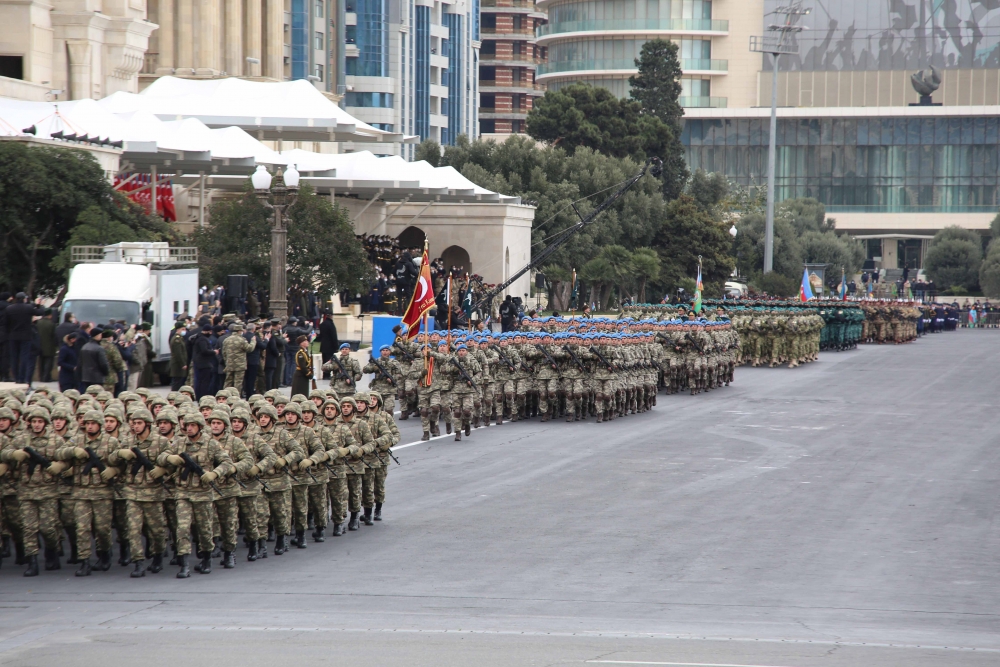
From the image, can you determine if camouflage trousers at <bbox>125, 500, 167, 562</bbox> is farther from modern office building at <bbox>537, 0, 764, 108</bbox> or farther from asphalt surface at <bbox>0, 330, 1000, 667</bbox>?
modern office building at <bbox>537, 0, 764, 108</bbox>

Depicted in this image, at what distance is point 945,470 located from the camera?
59.8 ft

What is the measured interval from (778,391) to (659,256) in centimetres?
3186

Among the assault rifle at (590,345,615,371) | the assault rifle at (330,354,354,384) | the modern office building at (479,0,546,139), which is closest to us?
the assault rifle at (330,354,354,384)

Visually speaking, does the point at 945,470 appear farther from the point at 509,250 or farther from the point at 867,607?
the point at 509,250

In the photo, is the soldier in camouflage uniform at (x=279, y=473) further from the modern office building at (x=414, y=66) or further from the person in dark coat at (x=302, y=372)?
the modern office building at (x=414, y=66)

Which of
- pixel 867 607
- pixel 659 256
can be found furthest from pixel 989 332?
pixel 867 607

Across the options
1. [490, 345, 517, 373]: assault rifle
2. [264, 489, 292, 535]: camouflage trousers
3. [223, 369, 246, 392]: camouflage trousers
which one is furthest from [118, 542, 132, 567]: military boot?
[490, 345, 517, 373]: assault rifle

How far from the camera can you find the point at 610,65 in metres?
108

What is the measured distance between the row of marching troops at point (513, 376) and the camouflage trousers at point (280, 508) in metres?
6.45

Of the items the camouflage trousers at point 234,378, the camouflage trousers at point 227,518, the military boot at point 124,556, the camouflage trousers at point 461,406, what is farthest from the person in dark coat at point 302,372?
the camouflage trousers at point 227,518

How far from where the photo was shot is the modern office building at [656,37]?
107500mm

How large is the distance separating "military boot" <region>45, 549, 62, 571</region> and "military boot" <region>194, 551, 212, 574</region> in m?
1.21

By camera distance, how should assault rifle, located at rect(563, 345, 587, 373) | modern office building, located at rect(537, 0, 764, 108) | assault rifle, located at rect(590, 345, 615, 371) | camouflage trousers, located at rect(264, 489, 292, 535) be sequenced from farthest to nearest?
modern office building, located at rect(537, 0, 764, 108)
assault rifle, located at rect(590, 345, 615, 371)
assault rifle, located at rect(563, 345, 587, 373)
camouflage trousers, located at rect(264, 489, 292, 535)

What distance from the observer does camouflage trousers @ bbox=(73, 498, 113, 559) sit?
454 inches
